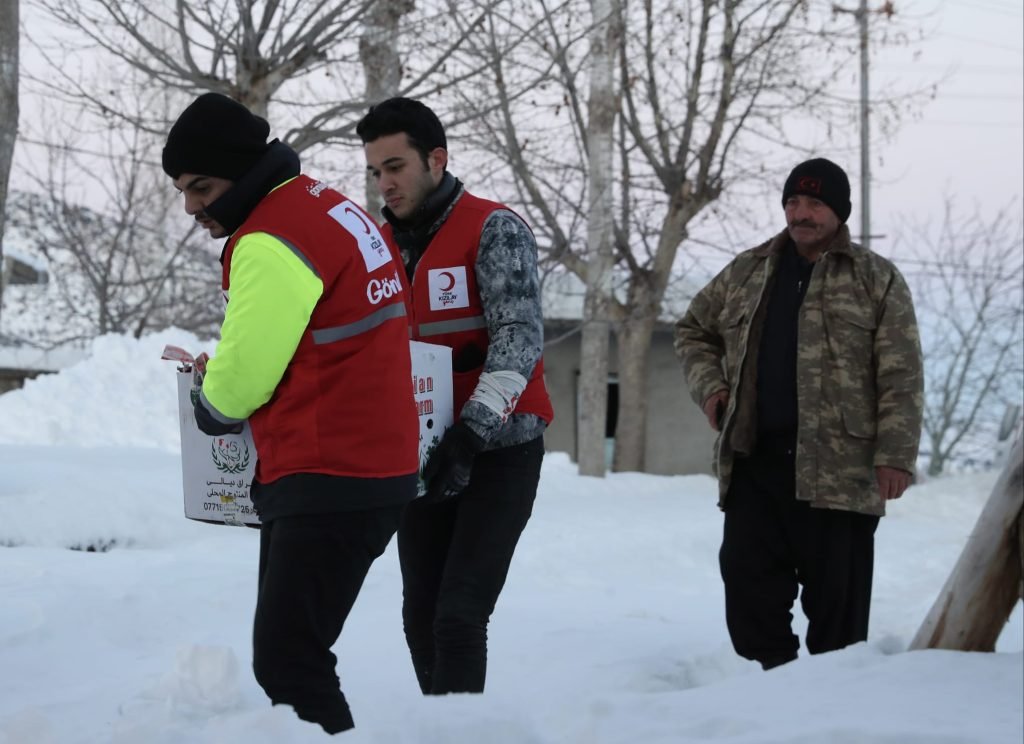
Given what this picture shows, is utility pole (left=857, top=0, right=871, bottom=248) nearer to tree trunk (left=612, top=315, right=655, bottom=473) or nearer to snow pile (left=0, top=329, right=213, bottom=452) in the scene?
tree trunk (left=612, top=315, right=655, bottom=473)

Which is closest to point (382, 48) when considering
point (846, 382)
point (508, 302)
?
point (846, 382)

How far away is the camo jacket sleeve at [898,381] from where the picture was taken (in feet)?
12.9

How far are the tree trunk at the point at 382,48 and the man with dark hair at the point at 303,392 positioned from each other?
308 inches

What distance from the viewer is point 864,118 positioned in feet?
55.8

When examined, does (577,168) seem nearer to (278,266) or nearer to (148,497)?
(148,497)

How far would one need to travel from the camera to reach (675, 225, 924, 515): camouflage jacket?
397 cm

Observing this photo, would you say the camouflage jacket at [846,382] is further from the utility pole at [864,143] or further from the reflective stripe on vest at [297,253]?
the utility pole at [864,143]

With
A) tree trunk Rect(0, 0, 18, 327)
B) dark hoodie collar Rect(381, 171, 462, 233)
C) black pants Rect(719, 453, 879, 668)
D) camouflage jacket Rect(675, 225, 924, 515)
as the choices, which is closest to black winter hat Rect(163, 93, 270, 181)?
dark hoodie collar Rect(381, 171, 462, 233)

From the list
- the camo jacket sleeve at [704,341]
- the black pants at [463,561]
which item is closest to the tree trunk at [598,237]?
the camo jacket sleeve at [704,341]

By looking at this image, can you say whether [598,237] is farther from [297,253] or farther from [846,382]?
[297,253]

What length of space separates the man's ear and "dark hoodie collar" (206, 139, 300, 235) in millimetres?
740

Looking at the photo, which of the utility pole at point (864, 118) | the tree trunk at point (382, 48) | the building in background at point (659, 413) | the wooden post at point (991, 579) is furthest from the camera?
the building in background at point (659, 413)

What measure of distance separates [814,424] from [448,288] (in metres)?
1.49

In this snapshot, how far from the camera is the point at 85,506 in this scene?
632 cm
